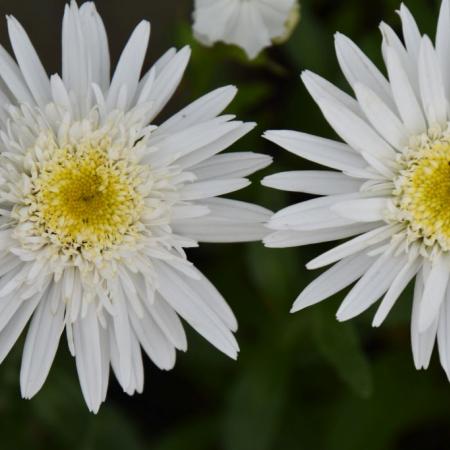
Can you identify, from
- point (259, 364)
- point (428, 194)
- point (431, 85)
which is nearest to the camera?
point (431, 85)

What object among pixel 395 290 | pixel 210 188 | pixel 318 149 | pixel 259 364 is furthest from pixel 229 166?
pixel 259 364

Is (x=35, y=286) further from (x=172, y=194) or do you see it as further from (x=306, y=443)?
(x=306, y=443)

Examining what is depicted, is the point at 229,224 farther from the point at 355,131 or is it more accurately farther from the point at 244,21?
the point at 244,21

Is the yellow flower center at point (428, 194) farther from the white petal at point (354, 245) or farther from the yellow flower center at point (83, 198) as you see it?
the yellow flower center at point (83, 198)

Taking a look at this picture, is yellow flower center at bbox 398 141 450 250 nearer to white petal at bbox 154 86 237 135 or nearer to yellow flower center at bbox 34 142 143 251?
white petal at bbox 154 86 237 135

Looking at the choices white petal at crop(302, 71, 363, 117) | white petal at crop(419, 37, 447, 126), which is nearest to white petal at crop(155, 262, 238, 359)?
white petal at crop(302, 71, 363, 117)

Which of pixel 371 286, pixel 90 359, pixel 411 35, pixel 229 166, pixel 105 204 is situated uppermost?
pixel 411 35

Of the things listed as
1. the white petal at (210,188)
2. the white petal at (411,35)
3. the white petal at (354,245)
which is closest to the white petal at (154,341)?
the white petal at (210,188)
